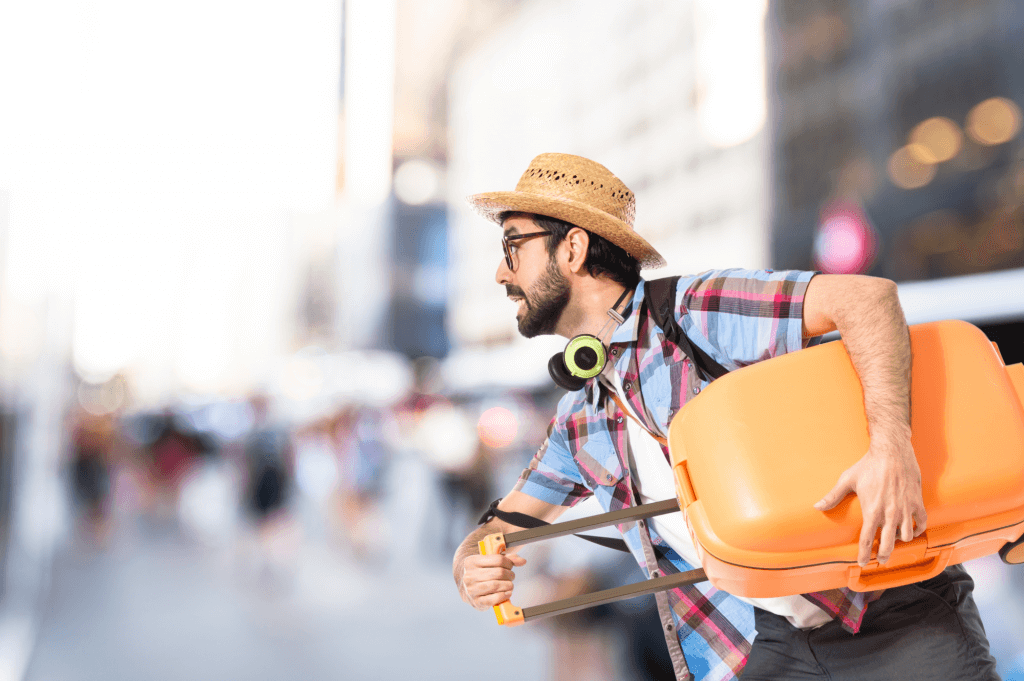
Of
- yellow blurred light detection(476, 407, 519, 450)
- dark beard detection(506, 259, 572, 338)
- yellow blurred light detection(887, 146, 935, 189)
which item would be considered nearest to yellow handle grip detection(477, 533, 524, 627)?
dark beard detection(506, 259, 572, 338)

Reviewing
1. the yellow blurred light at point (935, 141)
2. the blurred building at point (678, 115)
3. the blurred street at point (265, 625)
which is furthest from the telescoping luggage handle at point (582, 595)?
the yellow blurred light at point (935, 141)

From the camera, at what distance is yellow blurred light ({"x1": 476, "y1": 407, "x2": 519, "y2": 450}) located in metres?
14.9

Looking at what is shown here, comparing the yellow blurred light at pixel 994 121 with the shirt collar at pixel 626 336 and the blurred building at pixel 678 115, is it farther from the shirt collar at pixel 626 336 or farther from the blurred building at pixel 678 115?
the shirt collar at pixel 626 336

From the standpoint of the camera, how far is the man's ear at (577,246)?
185 centimetres

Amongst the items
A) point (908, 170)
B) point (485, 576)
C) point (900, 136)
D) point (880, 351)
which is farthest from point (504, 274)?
point (900, 136)

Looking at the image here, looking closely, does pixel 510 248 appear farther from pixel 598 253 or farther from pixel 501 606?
pixel 501 606

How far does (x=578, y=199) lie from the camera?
186cm

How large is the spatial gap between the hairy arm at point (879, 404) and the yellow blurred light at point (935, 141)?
24074 millimetres

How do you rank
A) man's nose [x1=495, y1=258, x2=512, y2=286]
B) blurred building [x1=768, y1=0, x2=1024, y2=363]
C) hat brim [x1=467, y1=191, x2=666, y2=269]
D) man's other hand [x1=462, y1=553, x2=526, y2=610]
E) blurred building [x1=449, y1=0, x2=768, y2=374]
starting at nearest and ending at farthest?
man's other hand [x1=462, y1=553, x2=526, y2=610] → hat brim [x1=467, y1=191, x2=666, y2=269] → man's nose [x1=495, y1=258, x2=512, y2=286] → blurred building [x1=768, y1=0, x2=1024, y2=363] → blurred building [x1=449, y1=0, x2=768, y2=374]

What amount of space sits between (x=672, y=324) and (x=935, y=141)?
82.3 ft

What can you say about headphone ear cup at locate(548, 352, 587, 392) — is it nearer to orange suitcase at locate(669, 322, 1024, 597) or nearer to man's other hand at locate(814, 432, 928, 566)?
orange suitcase at locate(669, 322, 1024, 597)

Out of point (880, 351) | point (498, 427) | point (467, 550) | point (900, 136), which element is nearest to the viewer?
point (880, 351)

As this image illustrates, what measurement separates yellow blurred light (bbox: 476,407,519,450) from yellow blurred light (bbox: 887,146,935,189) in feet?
48.8

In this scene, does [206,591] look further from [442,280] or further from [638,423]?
[442,280]
